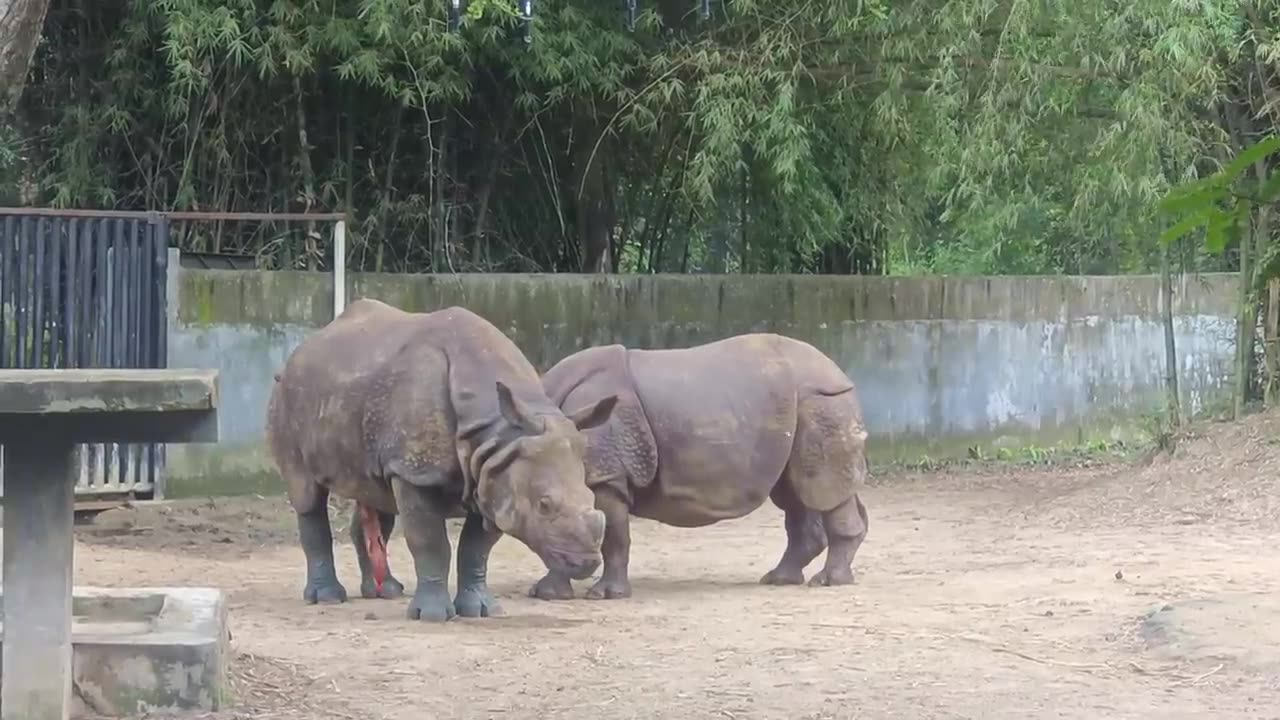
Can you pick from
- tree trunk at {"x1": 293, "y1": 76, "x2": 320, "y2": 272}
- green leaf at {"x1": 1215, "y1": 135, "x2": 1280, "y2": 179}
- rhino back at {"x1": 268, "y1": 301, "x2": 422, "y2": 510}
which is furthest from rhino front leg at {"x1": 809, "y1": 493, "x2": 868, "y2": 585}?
green leaf at {"x1": 1215, "y1": 135, "x2": 1280, "y2": 179}

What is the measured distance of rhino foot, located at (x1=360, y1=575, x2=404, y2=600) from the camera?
29.2ft

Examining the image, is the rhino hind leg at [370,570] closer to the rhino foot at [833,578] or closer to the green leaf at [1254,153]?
the rhino foot at [833,578]

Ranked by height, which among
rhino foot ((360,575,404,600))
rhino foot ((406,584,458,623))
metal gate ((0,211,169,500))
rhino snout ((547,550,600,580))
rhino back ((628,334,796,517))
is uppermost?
metal gate ((0,211,169,500))

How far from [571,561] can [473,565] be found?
0.75 m

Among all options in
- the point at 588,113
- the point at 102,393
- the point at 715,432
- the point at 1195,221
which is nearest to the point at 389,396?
the point at 715,432

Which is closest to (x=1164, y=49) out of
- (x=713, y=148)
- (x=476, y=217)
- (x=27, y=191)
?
(x=713, y=148)

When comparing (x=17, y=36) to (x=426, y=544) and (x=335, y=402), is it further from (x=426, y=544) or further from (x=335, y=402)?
→ (x=426, y=544)

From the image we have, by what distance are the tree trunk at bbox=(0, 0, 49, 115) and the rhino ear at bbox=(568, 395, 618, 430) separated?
2.81m

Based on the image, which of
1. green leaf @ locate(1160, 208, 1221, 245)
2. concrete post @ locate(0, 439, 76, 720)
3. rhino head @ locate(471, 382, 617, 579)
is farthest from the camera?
rhino head @ locate(471, 382, 617, 579)

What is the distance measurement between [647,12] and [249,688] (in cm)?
819

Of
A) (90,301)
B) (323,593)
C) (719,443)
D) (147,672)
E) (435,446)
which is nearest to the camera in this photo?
(147,672)

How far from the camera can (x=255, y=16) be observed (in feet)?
40.2

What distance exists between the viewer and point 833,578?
30.2ft

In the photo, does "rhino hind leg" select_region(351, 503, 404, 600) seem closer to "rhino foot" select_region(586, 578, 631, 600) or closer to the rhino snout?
"rhino foot" select_region(586, 578, 631, 600)
